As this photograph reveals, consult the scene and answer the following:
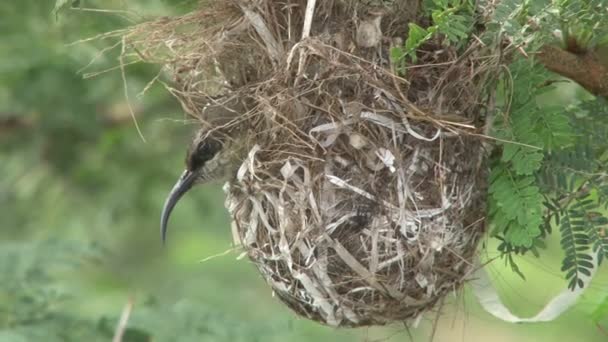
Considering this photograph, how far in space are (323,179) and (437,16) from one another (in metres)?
0.53

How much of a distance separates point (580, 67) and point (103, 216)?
132 inches

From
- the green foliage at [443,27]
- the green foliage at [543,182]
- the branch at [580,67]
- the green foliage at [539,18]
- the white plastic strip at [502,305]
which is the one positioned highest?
the green foliage at [443,27]

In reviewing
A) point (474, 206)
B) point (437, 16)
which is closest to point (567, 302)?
point (474, 206)

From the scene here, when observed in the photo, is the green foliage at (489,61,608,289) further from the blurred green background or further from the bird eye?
the blurred green background

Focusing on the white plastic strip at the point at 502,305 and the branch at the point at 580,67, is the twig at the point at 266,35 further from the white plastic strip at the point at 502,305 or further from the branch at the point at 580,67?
the white plastic strip at the point at 502,305

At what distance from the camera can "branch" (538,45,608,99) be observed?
2.99 m

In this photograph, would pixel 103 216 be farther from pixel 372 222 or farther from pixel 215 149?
pixel 372 222

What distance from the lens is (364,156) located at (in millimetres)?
2975

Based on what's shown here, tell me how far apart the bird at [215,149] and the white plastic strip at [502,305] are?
2.53 feet

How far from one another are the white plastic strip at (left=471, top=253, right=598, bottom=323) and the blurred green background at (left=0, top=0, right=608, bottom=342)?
84 centimetres

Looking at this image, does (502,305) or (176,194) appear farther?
(176,194)

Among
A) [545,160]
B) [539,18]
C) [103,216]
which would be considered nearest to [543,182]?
[545,160]

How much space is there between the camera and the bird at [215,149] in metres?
3.27

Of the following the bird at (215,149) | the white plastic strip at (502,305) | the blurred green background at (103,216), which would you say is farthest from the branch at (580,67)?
the blurred green background at (103,216)
